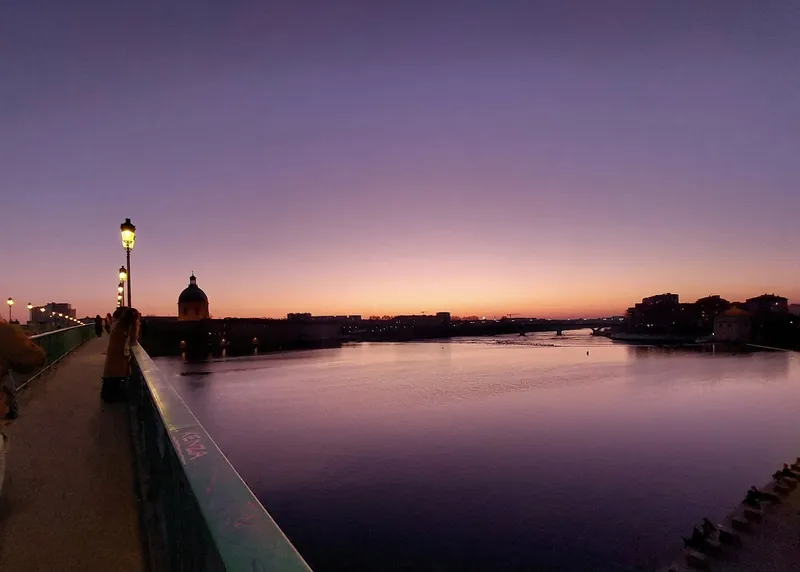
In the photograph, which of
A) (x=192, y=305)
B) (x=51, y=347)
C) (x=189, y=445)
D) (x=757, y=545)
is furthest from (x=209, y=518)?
(x=192, y=305)

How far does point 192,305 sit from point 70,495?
142m

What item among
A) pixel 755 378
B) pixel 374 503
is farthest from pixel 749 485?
pixel 755 378

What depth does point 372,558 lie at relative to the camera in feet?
68.4

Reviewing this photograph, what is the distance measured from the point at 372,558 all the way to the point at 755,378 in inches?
3019

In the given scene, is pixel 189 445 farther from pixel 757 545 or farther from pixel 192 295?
pixel 192 295

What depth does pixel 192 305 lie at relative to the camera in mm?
137625

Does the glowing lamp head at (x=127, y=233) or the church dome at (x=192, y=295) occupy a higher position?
the church dome at (x=192, y=295)

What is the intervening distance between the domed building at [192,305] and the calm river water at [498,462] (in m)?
74.3

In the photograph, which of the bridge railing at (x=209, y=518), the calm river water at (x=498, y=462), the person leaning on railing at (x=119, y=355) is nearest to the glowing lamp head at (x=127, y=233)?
the person leaning on railing at (x=119, y=355)

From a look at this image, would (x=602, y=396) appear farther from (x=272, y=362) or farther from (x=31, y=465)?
(x=272, y=362)

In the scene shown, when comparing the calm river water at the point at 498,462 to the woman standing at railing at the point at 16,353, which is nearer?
the woman standing at railing at the point at 16,353

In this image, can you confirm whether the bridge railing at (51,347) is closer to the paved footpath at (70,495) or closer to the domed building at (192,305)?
the paved footpath at (70,495)

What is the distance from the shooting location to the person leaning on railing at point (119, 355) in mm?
9602

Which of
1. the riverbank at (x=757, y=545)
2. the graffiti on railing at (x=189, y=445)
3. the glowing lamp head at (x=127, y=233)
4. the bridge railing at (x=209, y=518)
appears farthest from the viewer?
the riverbank at (x=757, y=545)
